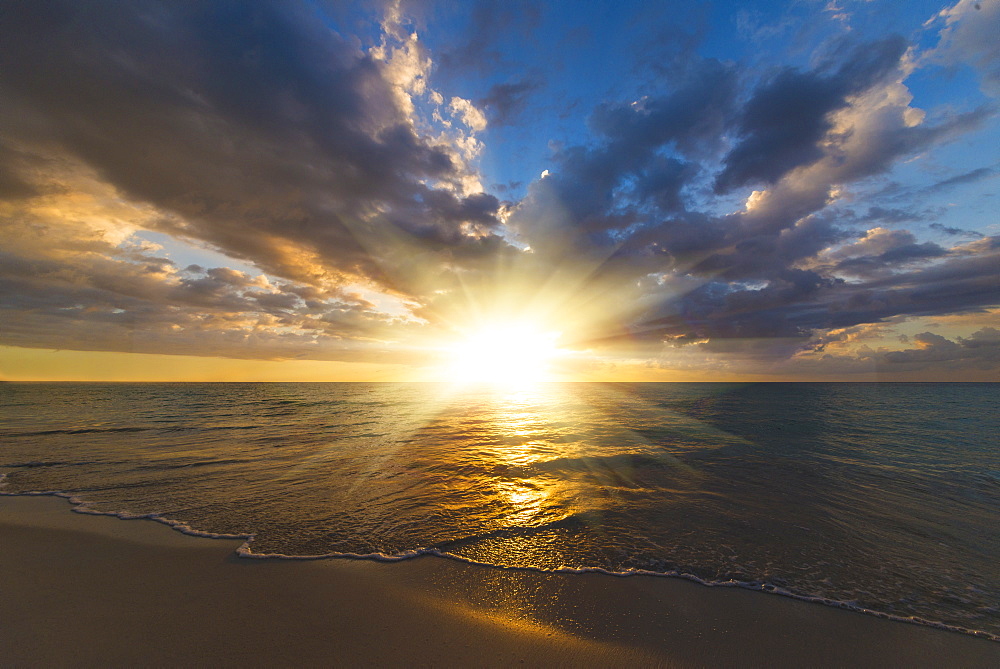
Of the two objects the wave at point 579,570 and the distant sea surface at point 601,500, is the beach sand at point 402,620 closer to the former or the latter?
the wave at point 579,570

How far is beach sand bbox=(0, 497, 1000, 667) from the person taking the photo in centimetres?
415

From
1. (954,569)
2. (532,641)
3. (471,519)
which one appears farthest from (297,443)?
(954,569)

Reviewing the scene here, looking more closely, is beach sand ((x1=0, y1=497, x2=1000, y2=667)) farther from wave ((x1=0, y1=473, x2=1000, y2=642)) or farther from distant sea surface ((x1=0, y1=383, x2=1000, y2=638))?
distant sea surface ((x1=0, y1=383, x2=1000, y2=638))

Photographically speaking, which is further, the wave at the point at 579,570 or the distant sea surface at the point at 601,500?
the distant sea surface at the point at 601,500

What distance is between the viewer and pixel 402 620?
15.6 ft

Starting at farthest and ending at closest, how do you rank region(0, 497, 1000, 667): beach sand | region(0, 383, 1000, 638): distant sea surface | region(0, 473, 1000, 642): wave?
1. region(0, 383, 1000, 638): distant sea surface
2. region(0, 473, 1000, 642): wave
3. region(0, 497, 1000, 667): beach sand

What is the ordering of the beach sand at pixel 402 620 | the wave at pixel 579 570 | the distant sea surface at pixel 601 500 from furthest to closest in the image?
the distant sea surface at pixel 601 500, the wave at pixel 579 570, the beach sand at pixel 402 620

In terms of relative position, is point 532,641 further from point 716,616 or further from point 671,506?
point 671,506

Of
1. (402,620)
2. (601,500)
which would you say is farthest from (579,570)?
(601,500)

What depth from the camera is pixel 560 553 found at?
22.2ft

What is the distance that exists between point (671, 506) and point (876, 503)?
6.23 meters

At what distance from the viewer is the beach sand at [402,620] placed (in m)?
4.15

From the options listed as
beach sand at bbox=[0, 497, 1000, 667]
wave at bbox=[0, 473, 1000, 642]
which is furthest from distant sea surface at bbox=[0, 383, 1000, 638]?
beach sand at bbox=[0, 497, 1000, 667]

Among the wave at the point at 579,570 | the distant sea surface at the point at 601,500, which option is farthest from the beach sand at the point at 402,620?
the distant sea surface at the point at 601,500
